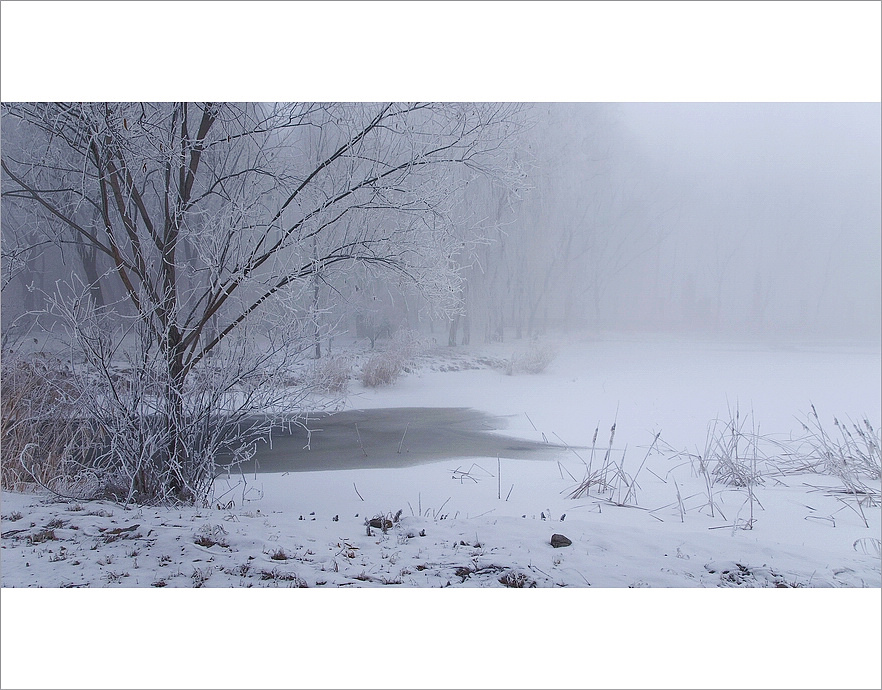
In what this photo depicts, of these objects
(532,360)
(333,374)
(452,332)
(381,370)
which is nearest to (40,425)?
(333,374)

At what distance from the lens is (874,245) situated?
366 centimetres

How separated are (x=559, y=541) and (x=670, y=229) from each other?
6.00ft

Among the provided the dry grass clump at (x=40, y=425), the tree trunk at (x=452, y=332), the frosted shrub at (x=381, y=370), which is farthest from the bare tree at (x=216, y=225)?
the frosted shrub at (x=381, y=370)

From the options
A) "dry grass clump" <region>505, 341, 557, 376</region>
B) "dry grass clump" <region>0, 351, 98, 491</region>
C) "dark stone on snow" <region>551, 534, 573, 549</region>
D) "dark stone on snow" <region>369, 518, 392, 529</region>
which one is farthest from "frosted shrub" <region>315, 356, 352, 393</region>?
"dark stone on snow" <region>551, 534, 573, 549</region>

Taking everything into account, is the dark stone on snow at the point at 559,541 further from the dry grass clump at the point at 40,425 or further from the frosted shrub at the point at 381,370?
the dry grass clump at the point at 40,425

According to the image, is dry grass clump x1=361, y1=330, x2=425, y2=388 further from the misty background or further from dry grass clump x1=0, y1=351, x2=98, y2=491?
dry grass clump x1=0, y1=351, x2=98, y2=491

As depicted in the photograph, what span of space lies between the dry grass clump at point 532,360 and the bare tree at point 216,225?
480 mm

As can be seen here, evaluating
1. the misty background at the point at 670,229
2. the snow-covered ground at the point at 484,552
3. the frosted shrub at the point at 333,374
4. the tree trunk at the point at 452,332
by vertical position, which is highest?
the misty background at the point at 670,229

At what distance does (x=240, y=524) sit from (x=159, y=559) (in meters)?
0.38

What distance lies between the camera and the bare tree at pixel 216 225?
332cm

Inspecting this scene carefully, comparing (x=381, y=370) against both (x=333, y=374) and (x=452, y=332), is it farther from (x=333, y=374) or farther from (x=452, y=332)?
(x=452, y=332)

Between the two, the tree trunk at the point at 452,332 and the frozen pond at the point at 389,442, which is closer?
the frozen pond at the point at 389,442
